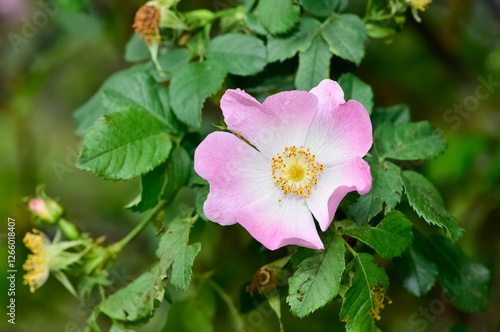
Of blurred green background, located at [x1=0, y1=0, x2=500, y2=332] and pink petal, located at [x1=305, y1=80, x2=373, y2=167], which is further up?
pink petal, located at [x1=305, y1=80, x2=373, y2=167]

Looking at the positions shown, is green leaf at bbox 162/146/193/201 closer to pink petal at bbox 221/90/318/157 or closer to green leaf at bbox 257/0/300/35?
pink petal at bbox 221/90/318/157

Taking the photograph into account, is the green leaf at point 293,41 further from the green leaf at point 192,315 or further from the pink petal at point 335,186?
the green leaf at point 192,315

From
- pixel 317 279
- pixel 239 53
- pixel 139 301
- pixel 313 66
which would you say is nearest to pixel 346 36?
pixel 313 66

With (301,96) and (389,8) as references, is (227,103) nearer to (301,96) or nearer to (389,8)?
(301,96)

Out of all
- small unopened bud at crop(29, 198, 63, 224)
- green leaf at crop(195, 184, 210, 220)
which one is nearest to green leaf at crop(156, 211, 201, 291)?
green leaf at crop(195, 184, 210, 220)

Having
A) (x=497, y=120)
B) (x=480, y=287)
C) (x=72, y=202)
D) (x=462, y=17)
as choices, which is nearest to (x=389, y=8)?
(x=480, y=287)
